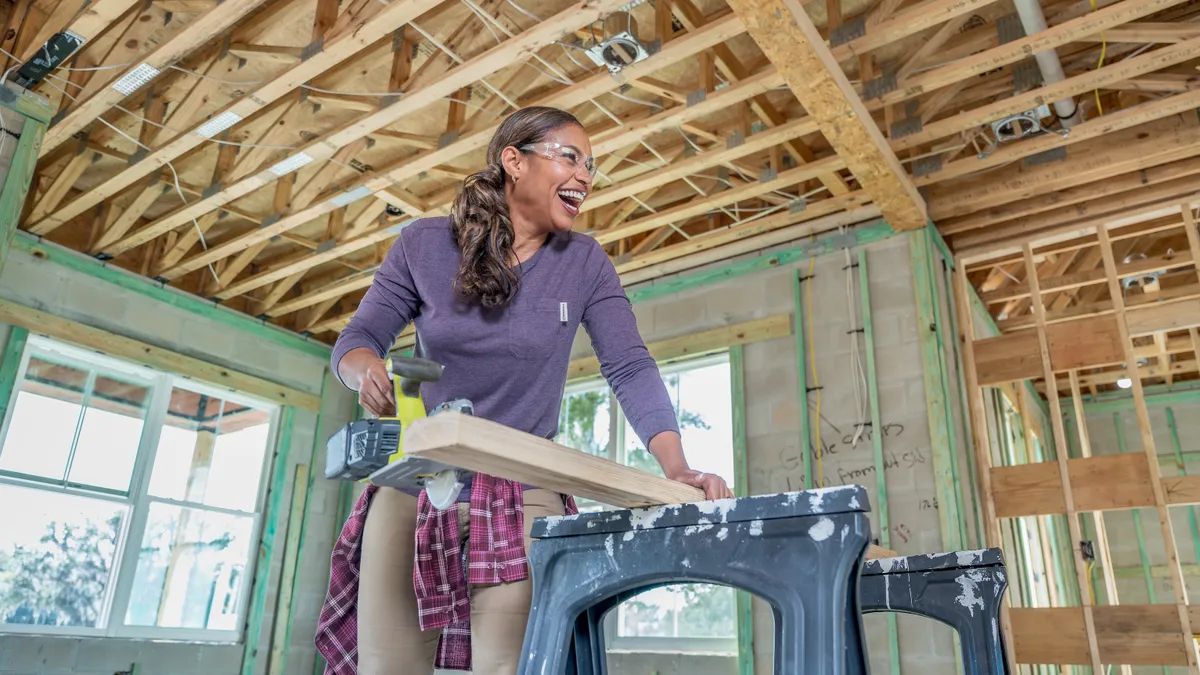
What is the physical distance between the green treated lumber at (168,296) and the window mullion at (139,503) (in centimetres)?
→ 57

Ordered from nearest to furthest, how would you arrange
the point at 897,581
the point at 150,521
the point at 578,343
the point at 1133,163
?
the point at 897,581 → the point at 1133,163 → the point at 150,521 → the point at 578,343

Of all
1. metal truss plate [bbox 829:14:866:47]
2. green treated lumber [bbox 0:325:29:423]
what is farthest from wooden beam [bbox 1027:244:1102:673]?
green treated lumber [bbox 0:325:29:423]

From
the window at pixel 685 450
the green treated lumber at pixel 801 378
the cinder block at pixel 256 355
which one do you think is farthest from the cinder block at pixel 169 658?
the green treated lumber at pixel 801 378

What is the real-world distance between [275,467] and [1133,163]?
5.75 m

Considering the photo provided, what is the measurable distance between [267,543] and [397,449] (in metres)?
5.56

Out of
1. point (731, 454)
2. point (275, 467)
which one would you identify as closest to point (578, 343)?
point (731, 454)

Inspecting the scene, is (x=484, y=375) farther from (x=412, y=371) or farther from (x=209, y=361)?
(x=209, y=361)

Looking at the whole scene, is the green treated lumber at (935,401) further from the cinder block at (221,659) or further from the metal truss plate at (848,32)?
the cinder block at (221,659)

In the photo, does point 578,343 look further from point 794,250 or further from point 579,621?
point 579,621

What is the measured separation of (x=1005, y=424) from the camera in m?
6.12

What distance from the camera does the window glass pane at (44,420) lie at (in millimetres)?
4879

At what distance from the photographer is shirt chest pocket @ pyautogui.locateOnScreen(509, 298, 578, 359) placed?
125 centimetres

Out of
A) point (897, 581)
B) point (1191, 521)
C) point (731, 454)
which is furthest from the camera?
point (1191, 521)

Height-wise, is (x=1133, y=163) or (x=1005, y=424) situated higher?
(x=1133, y=163)
